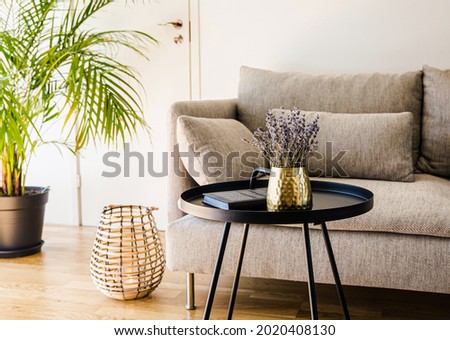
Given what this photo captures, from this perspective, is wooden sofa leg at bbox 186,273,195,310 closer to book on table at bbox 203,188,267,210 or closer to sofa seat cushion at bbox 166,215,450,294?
sofa seat cushion at bbox 166,215,450,294

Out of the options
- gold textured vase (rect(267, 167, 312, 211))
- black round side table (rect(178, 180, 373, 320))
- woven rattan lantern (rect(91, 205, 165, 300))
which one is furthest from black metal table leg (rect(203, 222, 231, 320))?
woven rattan lantern (rect(91, 205, 165, 300))

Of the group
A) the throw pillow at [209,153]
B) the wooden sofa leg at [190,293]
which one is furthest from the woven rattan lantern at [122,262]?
the throw pillow at [209,153]

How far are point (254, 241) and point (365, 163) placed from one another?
2.27 feet

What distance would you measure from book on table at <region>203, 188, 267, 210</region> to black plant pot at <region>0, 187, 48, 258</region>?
152 centimetres

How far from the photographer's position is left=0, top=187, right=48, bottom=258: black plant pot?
283cm

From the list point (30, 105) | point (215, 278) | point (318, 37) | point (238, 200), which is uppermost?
point (318, 37)

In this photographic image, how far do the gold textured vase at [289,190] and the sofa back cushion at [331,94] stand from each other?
120 centimetres

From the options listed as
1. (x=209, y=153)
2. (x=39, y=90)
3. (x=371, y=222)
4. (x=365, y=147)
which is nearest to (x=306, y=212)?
(x=371, y=222)

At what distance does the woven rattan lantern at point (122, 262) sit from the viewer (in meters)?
2.18

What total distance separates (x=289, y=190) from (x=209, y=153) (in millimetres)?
680

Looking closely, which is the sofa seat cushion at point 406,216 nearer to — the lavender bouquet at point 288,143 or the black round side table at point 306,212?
the black round side table at point 306,212

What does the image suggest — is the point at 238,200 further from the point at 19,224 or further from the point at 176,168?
the point at 19,224

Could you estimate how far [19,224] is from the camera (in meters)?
2.86
